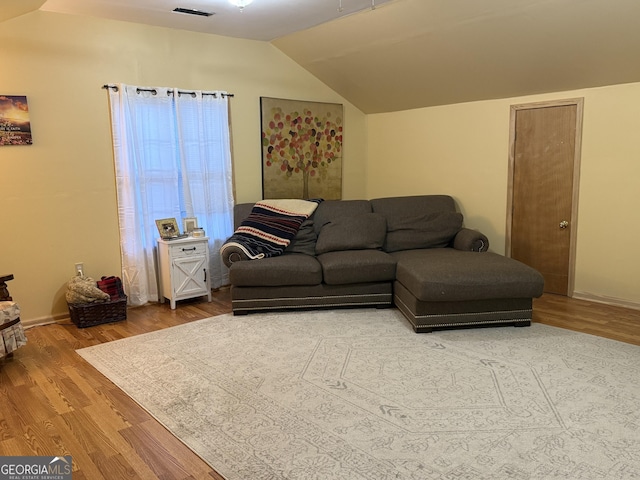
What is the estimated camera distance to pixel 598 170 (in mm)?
4254

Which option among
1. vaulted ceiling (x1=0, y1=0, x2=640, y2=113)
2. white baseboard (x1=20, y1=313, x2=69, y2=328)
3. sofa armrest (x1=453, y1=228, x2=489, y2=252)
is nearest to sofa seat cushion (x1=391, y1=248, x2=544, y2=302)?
sofa armrest (x1=453, y1=228, x2=489, y2=252)

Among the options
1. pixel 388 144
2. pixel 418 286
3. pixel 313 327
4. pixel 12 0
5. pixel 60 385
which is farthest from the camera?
pixel 388 144

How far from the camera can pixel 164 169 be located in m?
4.61

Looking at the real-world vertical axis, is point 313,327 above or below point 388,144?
below

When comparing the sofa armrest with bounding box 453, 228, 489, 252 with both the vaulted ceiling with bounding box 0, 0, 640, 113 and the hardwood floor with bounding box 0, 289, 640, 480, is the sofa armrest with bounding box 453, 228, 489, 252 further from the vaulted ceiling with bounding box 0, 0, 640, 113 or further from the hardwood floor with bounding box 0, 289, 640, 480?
the vaulted ceiling with bounding box 0, 0, 640, 113

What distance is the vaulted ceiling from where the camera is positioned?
11.8 ft

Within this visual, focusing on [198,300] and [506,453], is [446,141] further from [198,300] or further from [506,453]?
[506,453]

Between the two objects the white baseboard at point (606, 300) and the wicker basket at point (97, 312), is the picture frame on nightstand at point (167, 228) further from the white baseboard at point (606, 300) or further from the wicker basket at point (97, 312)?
the white baseboard at point (606, 300)

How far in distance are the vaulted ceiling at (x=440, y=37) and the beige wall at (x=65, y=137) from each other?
0.68 feet

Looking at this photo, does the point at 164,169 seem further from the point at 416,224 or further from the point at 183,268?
the point at 416,224

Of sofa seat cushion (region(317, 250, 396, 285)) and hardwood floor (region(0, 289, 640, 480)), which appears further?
sofa seat cushion (region(317, 250, 396, 285))

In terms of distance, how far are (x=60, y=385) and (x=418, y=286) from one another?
2457 mm

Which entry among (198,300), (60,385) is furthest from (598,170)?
(60,385)

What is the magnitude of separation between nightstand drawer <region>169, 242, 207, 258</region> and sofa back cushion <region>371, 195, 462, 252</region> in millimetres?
1739
